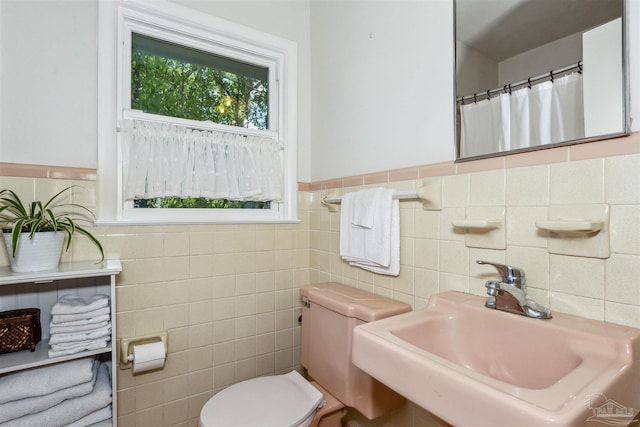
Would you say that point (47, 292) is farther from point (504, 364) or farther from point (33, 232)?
point (504, 364)

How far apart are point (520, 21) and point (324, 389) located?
58.4 inches

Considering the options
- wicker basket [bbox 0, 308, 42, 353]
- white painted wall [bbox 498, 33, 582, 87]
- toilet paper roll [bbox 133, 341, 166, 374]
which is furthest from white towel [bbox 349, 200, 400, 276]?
wicker basket [bbox 0, 308, 42, 353]

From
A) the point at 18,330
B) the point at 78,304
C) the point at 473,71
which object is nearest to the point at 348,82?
the point at 473,71

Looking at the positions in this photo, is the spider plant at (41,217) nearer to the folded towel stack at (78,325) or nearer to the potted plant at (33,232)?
the potted plant at (33,232)

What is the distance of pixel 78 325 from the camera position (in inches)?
44.1

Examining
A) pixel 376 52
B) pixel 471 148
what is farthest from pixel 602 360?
pixel 376 52

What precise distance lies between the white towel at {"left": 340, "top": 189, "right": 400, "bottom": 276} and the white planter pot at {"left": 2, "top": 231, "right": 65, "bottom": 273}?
3.69 ft

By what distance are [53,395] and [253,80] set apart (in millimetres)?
1619

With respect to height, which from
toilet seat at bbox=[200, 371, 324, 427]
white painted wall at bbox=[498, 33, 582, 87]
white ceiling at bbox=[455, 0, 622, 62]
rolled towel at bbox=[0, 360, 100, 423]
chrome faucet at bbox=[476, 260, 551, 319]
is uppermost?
white ceiling at bbox=[455, 0, 622, 62]

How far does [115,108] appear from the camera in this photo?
135cm

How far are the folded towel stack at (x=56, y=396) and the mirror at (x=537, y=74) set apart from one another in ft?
5.05

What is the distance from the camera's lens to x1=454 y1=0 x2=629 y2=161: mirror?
2.49ft

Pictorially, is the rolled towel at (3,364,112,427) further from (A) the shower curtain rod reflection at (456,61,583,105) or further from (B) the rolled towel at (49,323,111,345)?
(A) the shower curtain rod reflection at (456,61,583,105)

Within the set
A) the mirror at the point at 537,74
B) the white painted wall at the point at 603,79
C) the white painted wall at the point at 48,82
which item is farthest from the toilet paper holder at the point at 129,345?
the white painted wall at the point at 603,79
